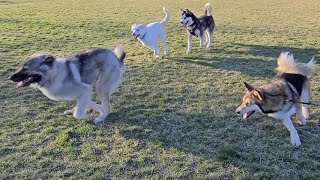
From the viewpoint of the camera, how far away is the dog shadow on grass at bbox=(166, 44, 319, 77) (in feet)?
23.7

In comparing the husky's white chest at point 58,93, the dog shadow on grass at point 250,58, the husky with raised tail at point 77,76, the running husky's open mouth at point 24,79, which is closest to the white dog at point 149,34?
the dog shadow on grass at point 250,58

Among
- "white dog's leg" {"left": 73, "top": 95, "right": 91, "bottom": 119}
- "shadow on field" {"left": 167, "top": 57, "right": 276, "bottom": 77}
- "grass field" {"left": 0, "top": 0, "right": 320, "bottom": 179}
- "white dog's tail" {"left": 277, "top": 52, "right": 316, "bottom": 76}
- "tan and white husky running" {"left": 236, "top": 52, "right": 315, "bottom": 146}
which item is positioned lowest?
"grass field" {"left": 0, "top": 0, "right": 320, "bottom": 179}

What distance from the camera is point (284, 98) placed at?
4199 millimetres

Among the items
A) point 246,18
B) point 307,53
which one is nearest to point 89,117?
point 307,53

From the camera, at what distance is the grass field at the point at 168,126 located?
12.3 feet

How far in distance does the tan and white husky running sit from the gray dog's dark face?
2353 millimetres

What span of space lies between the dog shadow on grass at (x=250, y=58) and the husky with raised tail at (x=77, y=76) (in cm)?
302

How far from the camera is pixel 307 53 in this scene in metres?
8.41

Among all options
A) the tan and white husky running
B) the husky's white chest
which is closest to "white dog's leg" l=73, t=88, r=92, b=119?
the husky's white chest

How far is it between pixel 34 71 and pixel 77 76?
607mm

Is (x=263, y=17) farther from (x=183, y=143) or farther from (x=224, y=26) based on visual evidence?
(x=183, y=143)

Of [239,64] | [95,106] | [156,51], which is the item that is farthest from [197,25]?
[95,106]

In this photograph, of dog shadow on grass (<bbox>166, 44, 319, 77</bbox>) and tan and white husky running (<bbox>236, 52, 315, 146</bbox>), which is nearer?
tan and white husky running (<bbox>236, 52, 315, 146</bbox>)

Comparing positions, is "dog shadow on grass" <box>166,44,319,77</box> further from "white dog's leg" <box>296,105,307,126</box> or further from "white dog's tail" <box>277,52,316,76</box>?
"white dog's leg" <box>296,105,307,126</box>
